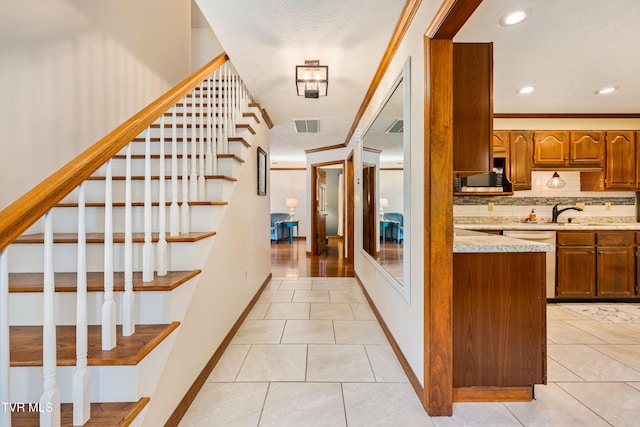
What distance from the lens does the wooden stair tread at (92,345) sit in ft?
3.61

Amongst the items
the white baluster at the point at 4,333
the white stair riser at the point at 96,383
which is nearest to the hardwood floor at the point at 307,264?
the white stair riser at the point at 96,383

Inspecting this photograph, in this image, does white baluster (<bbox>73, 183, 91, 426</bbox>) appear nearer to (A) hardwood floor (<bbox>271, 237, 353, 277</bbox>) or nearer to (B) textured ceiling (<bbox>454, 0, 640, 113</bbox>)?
(B) textured ceiling (<bbox>454, 0, 640, 113</bbox>)

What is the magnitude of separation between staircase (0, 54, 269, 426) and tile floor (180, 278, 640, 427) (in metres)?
0.26

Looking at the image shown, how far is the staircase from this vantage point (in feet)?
2.99

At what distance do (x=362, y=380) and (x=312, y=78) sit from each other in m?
2.37

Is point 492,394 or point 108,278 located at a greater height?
point 108,278

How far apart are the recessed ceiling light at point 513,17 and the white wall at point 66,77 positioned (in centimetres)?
306

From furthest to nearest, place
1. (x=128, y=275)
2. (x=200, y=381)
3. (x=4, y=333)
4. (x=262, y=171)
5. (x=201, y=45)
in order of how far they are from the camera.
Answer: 1. (x=201, y=45)
2. (x=262, y=171)
3. (x=200, y=381)
4. (x=128, y=275)
5. (x=4, y=333)

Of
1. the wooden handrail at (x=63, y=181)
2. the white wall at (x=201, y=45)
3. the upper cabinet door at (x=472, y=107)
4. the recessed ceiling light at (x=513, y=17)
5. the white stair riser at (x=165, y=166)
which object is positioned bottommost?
the wooden handrail at (x=63, y=181)

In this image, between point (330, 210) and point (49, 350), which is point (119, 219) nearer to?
point (49, 350)

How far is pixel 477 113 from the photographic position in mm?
1719

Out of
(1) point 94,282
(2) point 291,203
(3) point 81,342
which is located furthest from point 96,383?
(2) point 291,203

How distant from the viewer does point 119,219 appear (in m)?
1.84

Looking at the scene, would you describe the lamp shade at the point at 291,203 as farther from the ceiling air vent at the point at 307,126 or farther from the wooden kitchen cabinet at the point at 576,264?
the wooden kitchen cabinet at the point at 576,264
